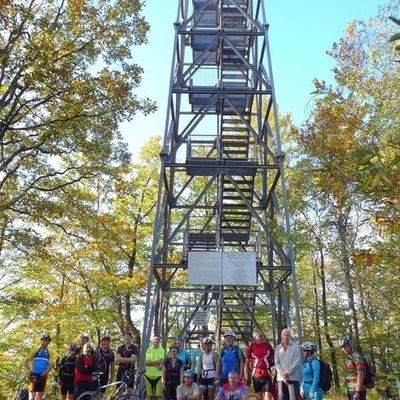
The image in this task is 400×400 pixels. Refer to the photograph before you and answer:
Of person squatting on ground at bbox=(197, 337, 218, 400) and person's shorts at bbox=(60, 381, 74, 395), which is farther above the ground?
person squatting on ground at bbox=(197, 337, 218, 400)

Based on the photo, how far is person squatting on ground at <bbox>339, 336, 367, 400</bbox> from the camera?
293 inches

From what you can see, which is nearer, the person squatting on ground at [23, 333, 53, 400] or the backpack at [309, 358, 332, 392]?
the backpack at [309, 358, 332, 392]

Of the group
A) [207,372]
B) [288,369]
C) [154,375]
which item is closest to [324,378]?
[288,369]

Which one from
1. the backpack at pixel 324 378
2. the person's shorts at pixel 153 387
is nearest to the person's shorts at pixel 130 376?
the person's shorts at pixel 153 387

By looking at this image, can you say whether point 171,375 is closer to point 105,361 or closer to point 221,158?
point 105,361

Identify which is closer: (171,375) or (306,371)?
(306,371)

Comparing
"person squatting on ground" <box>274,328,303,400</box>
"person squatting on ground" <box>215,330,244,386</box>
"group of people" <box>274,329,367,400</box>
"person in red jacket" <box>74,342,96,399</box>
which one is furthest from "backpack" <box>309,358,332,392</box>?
"person in red jacket" <box>74,342,96,399</box>

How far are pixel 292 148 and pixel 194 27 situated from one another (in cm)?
971

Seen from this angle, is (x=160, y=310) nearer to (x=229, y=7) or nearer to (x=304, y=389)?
(x=304, y=389)

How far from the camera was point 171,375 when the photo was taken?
9016 millimetres

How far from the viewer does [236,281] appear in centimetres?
1073

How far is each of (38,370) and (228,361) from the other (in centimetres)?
371

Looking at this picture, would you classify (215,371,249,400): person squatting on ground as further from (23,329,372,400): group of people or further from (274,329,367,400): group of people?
(274,329,367,400): group of people

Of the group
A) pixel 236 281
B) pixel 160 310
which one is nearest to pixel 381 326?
pixel 160 310
